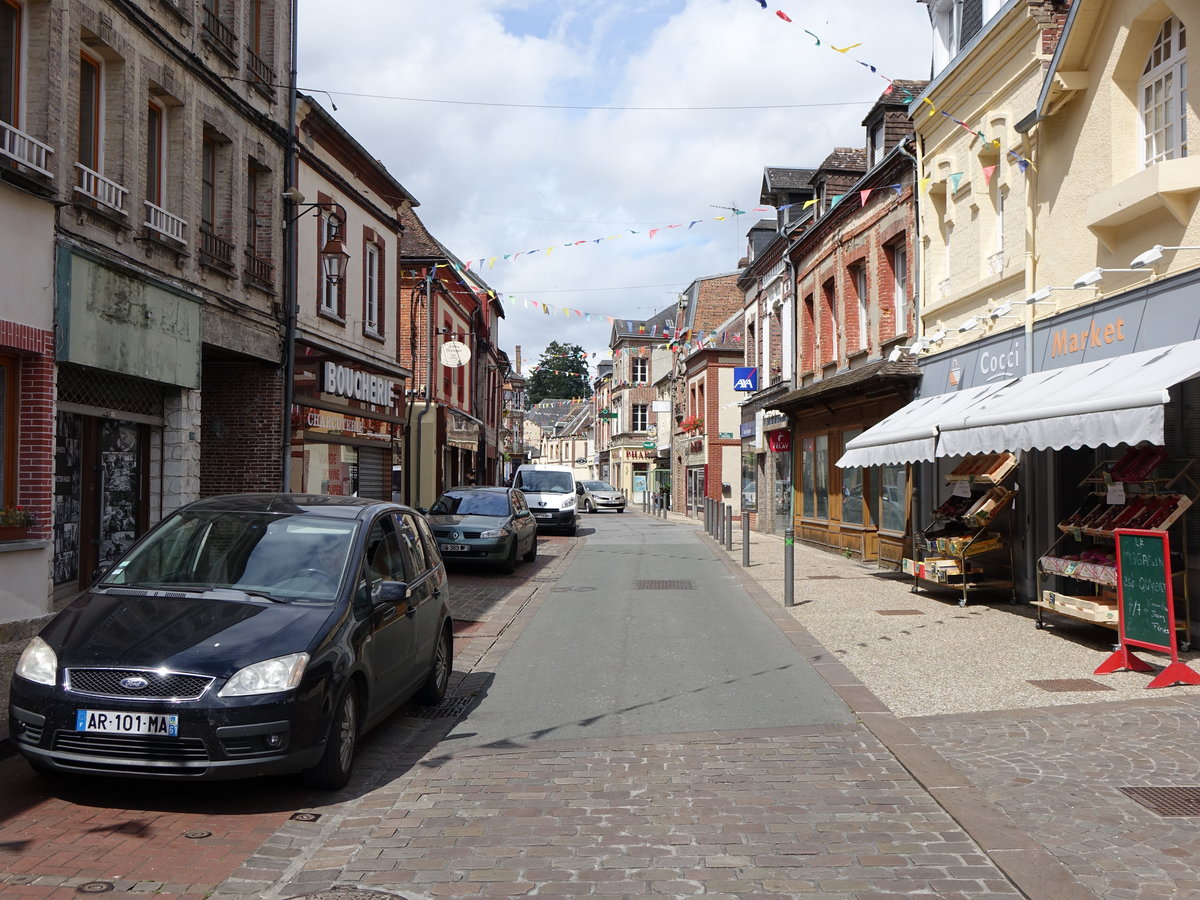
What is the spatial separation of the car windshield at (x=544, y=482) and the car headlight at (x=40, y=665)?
24232mm

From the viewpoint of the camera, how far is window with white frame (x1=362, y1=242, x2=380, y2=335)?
20656mm

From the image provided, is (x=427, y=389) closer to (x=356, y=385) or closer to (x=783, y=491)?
(x=356, y=385)

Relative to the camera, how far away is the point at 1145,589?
26.5ft

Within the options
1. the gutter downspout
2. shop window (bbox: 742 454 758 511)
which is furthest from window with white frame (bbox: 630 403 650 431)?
the gutter downspout

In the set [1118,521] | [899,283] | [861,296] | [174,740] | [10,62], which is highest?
[10,62]

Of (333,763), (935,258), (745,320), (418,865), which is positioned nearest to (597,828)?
(418,865)

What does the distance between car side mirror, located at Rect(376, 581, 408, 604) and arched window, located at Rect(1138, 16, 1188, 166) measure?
27.3 feet

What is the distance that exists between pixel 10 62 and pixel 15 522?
4338mm

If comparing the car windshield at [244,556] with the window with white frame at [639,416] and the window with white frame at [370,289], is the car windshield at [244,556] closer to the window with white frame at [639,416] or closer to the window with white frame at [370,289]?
the window with white frame at [370,289]

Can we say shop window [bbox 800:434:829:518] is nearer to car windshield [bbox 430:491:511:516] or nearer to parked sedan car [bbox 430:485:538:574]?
parked sedan car [bbox 430:485:538:574]

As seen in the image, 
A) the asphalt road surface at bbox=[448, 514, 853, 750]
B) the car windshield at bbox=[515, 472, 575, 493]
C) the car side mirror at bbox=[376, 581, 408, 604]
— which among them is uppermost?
the car windshield at bbox=[515, 472, 575, 493]

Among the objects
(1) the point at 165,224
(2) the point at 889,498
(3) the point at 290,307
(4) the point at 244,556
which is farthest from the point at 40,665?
(2) the point at 889,498

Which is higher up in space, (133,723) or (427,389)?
(427,389)

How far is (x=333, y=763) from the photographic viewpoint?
525cm
